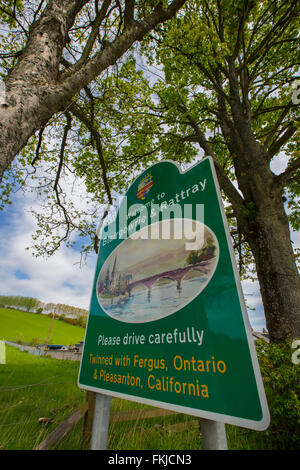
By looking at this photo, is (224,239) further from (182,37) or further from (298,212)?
(298,212)

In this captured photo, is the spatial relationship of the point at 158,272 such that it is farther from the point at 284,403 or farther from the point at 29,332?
the point at 29,332

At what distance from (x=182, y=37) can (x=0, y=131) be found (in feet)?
18.6

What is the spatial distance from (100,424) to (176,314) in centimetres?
115

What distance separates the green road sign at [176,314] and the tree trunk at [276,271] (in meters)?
3.48

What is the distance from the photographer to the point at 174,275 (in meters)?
1.46

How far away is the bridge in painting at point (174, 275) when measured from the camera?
127 centimetres

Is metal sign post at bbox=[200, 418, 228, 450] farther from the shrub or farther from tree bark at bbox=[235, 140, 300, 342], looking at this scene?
tree bark at bbox=[235, 140, 300, 342]

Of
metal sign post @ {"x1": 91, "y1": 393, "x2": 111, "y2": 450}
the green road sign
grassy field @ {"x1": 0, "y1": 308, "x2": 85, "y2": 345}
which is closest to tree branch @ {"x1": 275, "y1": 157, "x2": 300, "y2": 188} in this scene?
the green road sign

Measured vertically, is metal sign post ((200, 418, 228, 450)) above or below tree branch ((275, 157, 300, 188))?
below

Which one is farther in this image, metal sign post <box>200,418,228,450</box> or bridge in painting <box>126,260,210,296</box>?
bridge in painting <box>126,260,210,296</box>

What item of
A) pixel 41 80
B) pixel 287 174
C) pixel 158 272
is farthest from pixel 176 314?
pixel 287 174

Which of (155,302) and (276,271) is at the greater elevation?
(276,271)

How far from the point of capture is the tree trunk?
4.00 metres
